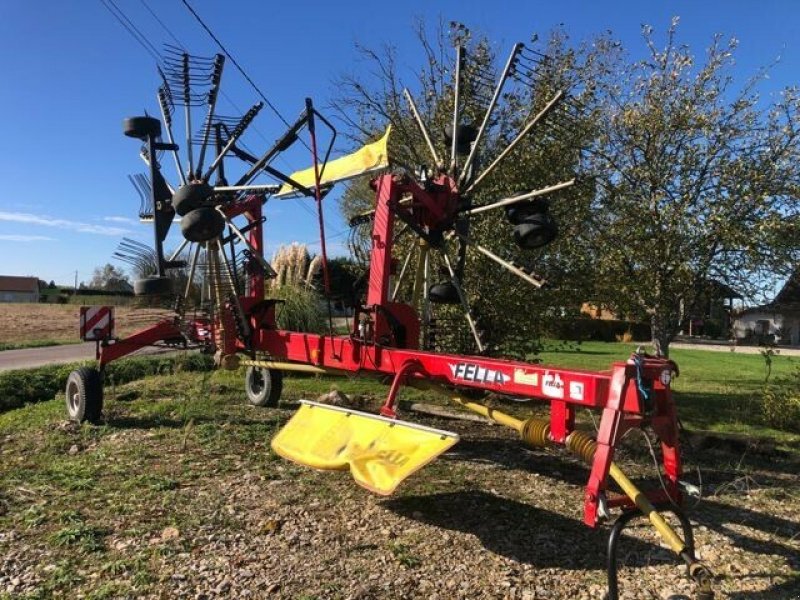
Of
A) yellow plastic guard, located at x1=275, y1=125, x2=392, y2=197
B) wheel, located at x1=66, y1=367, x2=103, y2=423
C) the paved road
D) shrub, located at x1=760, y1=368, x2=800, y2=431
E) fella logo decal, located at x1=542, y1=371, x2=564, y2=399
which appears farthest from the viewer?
the paved road

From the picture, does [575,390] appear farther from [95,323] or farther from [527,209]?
[95,323]

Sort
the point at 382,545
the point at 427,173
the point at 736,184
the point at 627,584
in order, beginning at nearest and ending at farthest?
the point at 627,584 < the point at 382,545 < the point at 427,173 < the point at 736,184

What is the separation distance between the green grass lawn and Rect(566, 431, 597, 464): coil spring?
5.20 meters

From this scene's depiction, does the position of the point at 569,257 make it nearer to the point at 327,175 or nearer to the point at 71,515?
the point at 327,175

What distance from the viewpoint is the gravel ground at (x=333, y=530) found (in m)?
4.06

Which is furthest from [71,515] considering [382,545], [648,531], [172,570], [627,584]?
[648,531]

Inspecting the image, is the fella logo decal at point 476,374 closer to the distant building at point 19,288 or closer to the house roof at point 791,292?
the house roof at point 791,292

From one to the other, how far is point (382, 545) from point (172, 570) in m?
1.30

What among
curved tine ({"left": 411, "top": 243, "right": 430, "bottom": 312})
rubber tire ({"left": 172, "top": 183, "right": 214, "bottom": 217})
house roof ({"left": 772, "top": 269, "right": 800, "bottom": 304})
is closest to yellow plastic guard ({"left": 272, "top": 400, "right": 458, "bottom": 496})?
curved tine ({"left": 411, "top": 243, "right": 430, "bottom": 312})

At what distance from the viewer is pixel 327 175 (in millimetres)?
7402

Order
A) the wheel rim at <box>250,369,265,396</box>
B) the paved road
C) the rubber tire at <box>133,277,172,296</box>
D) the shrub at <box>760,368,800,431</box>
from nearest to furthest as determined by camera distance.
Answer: the rubber tire at <box>133,277,172,296</box>
the shrub at <box>760,368,800,431</box>
the wheel rim at <box>250,369,265,396</box>
the paved road

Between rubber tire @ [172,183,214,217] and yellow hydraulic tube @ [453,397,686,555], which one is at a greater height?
rubber tire @ [172,183,214,217]

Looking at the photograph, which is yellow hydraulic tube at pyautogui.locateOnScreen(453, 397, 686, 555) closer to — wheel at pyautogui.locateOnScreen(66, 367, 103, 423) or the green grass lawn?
wheel at pyautogui.locateOnScreen(66, 367, 103, 423)

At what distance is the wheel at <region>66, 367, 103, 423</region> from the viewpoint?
7.98 metres
